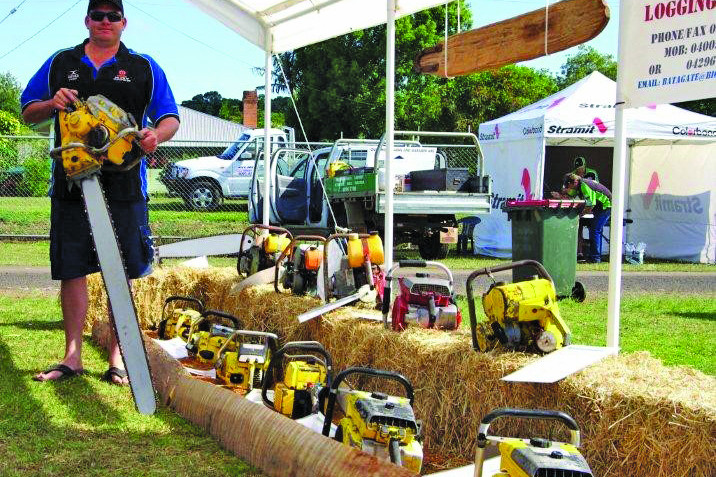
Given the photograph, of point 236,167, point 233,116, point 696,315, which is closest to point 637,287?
point 696,315

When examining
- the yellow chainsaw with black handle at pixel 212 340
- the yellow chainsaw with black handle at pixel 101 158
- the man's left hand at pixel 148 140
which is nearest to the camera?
the yellow chainsaw with black handle at pixel 101 158

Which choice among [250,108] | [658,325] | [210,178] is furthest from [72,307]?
[250,108]

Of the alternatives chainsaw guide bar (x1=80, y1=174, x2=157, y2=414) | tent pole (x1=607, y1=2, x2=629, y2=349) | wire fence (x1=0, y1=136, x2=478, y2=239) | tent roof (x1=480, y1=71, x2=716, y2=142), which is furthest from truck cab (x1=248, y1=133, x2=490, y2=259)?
tent pole (x1=607, y1=2, x2=629, y2=349)

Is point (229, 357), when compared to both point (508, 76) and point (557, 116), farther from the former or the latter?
point (508, 76)

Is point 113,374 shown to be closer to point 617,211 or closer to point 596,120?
point 617,211

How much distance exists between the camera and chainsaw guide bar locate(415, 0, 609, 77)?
17.4 ft

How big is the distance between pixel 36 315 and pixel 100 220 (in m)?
4.26

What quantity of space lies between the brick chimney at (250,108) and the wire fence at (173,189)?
23.6m

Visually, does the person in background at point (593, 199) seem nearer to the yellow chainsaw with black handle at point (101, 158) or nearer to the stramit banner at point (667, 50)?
the stramit banner at point (667, 50)

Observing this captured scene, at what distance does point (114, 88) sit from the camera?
5570mm

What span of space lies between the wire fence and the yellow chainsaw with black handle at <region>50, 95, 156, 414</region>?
12590 mm

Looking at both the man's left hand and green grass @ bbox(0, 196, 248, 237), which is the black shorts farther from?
green grass @ bbox(0, 196, 248, 237)

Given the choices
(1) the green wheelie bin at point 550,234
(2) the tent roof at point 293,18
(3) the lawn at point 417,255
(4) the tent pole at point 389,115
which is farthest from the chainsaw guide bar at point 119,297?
(3) the lawn at point 417,255

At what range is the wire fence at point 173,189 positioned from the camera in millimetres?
19422
